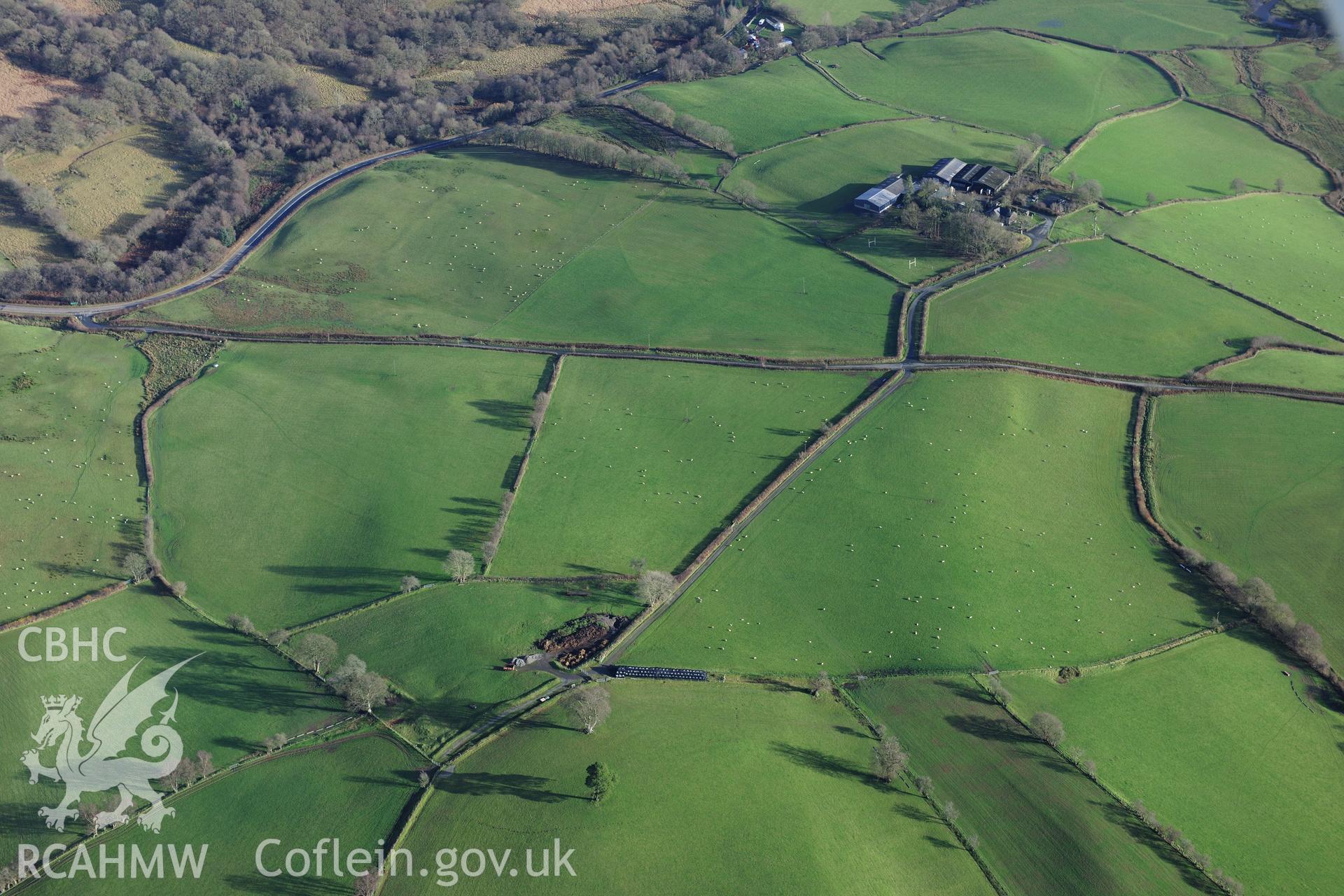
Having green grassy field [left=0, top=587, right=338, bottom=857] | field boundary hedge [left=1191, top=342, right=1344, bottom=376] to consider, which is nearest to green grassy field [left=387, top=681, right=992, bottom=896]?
green grassy field [left=0, top=587, right=338, bottom=857]

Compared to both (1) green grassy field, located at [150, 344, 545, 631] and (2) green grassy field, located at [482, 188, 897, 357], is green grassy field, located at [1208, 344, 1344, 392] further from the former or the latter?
(1) green grassy field, located at [150, 344, 545, 631]

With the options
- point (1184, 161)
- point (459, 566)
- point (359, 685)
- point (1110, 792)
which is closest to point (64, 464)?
point (459, 566)

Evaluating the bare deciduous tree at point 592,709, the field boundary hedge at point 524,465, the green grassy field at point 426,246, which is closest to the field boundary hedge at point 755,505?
the bare deciduous tree at point 592,709

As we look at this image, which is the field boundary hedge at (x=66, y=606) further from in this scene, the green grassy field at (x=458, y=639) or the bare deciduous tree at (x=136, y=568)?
the green grassy field at (x=458, y=639)

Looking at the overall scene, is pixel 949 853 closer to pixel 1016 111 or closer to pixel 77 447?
pixel 77 447

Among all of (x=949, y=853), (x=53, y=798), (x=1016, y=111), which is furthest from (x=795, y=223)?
(x=53, y=798)

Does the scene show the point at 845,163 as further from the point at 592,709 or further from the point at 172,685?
the point at 172,685
